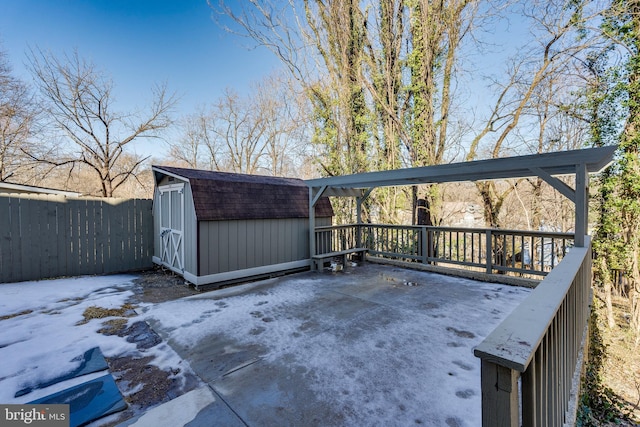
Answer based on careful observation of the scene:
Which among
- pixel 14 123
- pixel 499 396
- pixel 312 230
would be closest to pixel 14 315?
pixel 312 230

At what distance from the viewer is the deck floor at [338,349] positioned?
76.8 inches

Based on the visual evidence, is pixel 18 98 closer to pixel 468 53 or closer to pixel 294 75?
pixel 294 75

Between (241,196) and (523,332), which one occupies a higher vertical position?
(241,196)

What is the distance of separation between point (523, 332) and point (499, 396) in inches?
10.3

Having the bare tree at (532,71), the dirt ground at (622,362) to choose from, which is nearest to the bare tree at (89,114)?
the bare tree at (532,71)

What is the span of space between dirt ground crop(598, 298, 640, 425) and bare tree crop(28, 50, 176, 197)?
17.0 m

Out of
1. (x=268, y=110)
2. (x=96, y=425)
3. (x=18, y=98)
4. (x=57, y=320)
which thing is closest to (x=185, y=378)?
(x=96, y=425)

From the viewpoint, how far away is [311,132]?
36.9 feet

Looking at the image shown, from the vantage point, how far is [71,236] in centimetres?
586

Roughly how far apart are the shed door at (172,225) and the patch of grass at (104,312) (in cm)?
157

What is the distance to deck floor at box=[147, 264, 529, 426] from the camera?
1.95 m

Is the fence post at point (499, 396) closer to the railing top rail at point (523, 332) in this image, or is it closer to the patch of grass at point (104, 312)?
the railing top rail at point (523, 332)

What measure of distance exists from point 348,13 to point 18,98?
485 inches

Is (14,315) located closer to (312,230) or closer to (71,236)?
(71,236)
